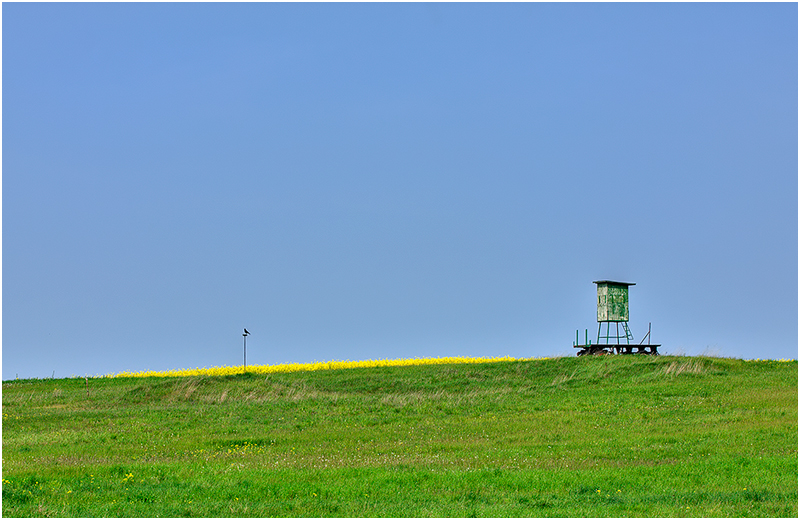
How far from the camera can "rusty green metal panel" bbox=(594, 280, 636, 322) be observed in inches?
1780

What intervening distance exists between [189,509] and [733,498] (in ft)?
30.5

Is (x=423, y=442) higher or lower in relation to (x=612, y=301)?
lower

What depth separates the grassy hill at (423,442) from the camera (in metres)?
14.0

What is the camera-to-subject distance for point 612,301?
148 feet

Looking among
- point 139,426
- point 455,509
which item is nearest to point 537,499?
point 455,509

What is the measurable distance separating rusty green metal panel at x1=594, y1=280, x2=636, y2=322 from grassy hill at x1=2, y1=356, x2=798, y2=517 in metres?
4.63

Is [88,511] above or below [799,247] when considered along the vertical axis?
below

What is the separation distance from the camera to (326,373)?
43.8 m

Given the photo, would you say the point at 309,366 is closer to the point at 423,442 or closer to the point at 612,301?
the point at 612,301

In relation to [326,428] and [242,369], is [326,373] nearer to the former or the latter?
[242,369]

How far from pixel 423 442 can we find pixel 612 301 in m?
25.5

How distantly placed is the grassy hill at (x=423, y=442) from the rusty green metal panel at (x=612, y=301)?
463 cm

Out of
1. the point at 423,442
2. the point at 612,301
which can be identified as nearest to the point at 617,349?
the point at 612,301

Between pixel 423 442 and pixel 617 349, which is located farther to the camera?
pixel 617 349
